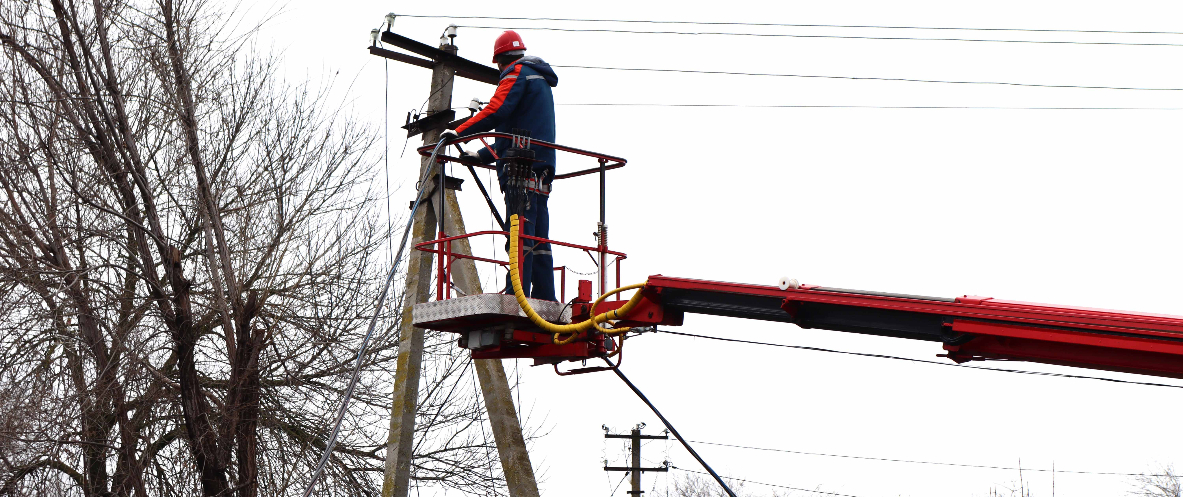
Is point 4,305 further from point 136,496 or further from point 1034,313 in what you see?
point 1034,313

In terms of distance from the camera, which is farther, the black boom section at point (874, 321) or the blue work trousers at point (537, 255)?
the blue work trousers at point (537, 255)

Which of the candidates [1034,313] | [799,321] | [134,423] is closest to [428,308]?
[799,321]

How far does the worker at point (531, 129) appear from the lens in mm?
10578

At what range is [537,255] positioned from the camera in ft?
34.9

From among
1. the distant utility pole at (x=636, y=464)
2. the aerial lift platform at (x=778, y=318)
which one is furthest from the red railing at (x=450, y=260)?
the distant utility pole at (x=636, y=464)

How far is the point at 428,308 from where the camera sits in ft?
35.1

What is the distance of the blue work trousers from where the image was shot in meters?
10.5

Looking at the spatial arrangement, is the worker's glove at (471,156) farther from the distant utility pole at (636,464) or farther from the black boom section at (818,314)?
the distant utility pole at (636,464)

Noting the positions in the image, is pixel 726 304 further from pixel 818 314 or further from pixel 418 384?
pixel 418 384

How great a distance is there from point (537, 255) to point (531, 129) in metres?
1.04

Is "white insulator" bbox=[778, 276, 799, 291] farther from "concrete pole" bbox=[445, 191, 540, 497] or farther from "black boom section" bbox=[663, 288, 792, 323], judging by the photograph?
"concrete pole" bbox=[445, 191, 540, 497]

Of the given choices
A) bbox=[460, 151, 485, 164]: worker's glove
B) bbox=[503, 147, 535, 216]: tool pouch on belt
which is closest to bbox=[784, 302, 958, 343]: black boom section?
bbox=[503, 147, 535, 216]: tool pouch on belt

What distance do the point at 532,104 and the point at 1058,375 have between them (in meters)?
4.78

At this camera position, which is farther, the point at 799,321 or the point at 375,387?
the point at 375,387
